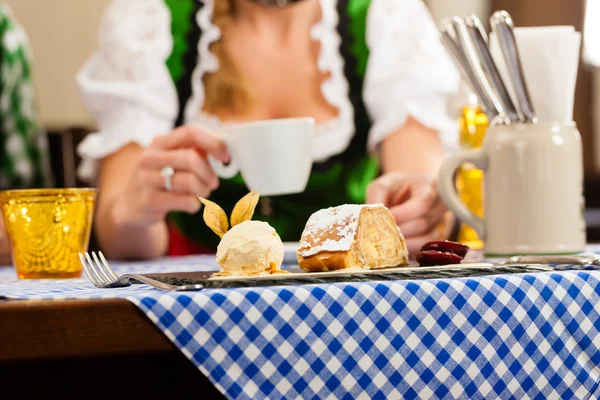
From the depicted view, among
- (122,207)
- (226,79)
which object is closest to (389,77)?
(226,79)

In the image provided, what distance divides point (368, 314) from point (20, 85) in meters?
1.50

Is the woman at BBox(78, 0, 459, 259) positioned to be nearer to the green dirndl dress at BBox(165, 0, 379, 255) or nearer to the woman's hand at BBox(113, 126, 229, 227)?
the green dirndl dress at BBox(165, 0, 379, 255)

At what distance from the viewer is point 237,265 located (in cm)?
60

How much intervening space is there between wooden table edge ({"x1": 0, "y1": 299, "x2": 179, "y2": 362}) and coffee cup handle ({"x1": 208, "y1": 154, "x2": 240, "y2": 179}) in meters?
0.38

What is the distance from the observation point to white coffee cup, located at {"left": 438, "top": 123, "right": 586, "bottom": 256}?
2.60 feet

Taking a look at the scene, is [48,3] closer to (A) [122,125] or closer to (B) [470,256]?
(A) [122,125]

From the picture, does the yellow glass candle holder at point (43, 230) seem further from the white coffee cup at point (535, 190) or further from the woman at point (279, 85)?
the woman at point (279, 85)

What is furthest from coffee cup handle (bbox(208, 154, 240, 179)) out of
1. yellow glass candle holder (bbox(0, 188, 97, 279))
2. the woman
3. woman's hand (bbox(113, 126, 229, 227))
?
the woman

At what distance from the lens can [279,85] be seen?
166 cm

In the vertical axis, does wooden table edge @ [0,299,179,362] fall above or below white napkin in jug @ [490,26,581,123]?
below

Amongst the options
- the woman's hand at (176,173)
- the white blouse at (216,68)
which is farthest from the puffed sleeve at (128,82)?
the woman's hand at (176,173)

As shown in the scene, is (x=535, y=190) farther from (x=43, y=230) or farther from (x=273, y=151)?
(x=43, y=230)

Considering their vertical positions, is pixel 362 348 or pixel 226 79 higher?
pixel 226 79

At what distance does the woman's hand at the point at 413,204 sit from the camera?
3.06 ft
